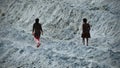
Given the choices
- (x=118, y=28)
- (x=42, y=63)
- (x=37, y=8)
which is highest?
(x=37, y=8)

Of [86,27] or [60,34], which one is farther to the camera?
[60,34]

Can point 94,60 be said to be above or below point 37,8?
below

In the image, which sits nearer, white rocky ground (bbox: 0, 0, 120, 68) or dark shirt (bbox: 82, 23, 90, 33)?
white rocky ground (bbox: 0, 0, 120, 68)

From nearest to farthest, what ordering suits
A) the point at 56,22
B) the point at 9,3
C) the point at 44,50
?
the point at 44,50 → the point at 56,22 → the point at 9,3

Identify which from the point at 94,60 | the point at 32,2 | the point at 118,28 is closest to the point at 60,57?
the point at 94,60

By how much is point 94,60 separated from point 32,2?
45.6 feet

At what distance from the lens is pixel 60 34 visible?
60.2 feet

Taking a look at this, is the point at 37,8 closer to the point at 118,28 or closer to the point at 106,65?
the point at 118,28

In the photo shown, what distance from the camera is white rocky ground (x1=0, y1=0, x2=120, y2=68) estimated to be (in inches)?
482

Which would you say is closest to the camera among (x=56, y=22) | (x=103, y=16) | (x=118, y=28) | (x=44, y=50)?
(x=44, y=50)

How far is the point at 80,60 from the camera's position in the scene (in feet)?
38.9

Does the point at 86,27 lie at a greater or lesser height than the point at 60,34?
greater

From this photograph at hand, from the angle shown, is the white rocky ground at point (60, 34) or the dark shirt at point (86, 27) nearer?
the white rocky ground at point (60, 34)

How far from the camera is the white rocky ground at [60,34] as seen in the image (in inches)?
482
